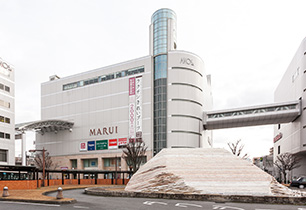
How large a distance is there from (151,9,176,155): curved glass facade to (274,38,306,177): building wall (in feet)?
95.1

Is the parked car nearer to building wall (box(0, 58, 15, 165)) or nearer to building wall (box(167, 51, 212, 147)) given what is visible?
building wall (box(167, 51, 212, 147))

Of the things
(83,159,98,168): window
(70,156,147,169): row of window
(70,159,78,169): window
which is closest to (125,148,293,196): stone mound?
(70,156,147,169): row of window

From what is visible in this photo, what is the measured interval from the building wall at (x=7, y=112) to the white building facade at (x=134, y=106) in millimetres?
19287

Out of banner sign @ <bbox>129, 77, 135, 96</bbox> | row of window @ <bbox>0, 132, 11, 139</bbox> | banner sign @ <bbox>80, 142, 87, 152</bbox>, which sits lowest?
banner sign @ <bbox>80, 142, 87, 152</bbox>

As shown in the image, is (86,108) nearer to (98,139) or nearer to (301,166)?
(98,139)

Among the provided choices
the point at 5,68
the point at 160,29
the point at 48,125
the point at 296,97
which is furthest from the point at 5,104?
the point at 296,97

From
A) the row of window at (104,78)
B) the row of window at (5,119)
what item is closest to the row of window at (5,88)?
the row of window at (5,119)

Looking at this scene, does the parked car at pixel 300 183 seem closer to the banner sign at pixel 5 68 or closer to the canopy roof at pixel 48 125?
the banner sign at pixel 5 68

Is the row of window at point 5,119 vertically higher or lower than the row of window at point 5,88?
lower

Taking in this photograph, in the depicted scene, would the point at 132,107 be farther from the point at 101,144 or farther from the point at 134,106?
the point at 101,144

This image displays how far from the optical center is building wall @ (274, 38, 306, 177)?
56719 mm

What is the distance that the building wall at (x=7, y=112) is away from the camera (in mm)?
54938

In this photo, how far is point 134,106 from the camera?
70.6m

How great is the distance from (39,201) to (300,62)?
56655 mm
